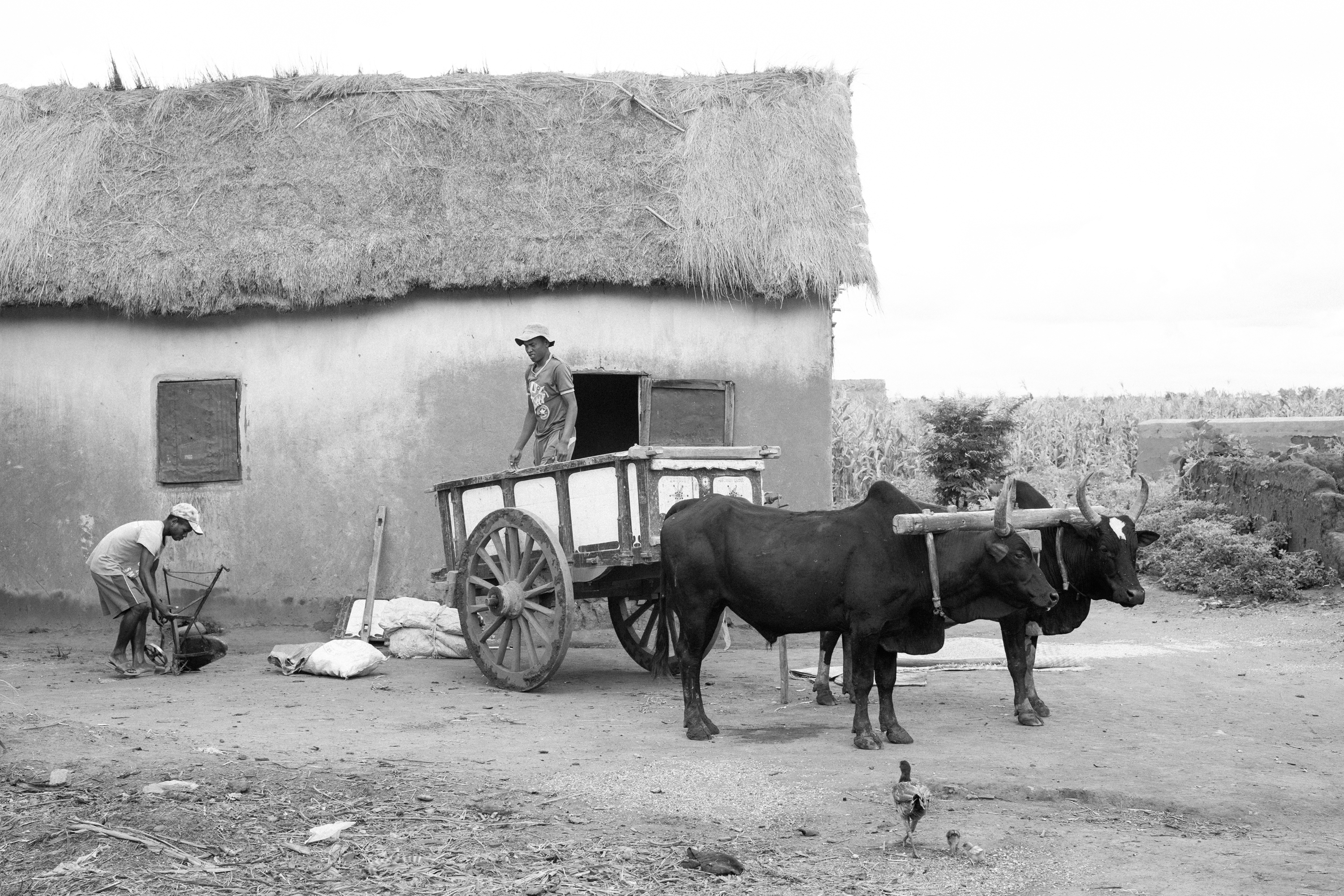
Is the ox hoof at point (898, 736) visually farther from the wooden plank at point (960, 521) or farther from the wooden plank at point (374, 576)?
the wooden plank at point (374, 576)

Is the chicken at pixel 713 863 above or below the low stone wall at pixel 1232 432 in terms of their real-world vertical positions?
below

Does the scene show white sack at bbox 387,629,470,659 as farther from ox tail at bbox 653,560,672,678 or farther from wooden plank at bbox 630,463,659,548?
wooden plank at bbox 630,463,659,548

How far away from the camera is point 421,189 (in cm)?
1145

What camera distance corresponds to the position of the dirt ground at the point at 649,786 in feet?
15.2

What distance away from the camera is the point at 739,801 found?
5492 millimetres

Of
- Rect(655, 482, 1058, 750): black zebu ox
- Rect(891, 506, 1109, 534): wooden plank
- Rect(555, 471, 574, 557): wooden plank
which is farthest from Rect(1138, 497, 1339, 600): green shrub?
Rect(555, 471, 574, 557): wooden plank

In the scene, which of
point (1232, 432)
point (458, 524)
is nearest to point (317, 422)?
point (458, 524)

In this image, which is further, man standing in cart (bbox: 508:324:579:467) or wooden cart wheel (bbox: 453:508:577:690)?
man standing in cart (bbox: 508:324:579:467)

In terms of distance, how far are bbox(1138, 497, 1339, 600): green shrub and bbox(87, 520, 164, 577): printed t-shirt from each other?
32.5ft

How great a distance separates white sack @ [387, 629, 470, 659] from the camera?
10.2 meters

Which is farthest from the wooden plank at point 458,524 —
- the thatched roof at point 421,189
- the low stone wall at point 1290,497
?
the low stone wall at point 1290,497

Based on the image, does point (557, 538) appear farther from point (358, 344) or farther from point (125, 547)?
point (358, 344)

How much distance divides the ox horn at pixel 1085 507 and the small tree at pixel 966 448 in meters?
10.8

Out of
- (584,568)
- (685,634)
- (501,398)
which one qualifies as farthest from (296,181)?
(685,634)
